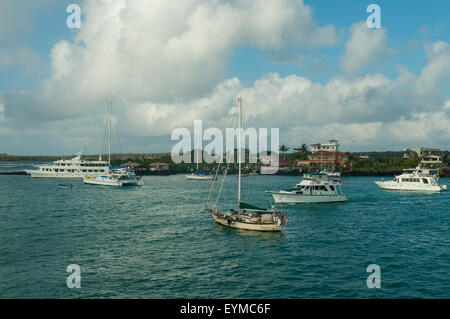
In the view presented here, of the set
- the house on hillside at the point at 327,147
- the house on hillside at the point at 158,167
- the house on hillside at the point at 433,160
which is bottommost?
the house on hillside at the point at 158,167

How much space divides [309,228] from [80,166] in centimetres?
10596

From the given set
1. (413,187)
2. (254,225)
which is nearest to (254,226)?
(254,225)

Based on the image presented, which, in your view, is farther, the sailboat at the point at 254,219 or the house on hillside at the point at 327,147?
the house on hillside at the point at 327,147

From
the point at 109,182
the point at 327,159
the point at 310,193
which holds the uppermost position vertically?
the point at 327,159

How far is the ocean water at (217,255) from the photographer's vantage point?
18.9 m

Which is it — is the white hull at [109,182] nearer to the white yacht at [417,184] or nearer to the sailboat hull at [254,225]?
the sailboat hull at [254,225]

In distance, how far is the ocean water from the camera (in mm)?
18891

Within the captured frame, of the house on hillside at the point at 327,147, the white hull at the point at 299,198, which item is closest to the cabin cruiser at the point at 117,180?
the white hull at the point at 299,198

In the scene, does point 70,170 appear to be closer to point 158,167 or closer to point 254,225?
point 158,167

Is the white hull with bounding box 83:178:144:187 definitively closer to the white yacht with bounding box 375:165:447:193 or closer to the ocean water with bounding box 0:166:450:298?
the ocean water with bounding box 0:166:450:298

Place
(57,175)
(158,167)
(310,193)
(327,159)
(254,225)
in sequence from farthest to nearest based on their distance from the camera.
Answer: (158,167)
(327,159)
(57,175)
(310,193)
(254,225)

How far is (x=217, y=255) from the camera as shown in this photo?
82.8 feet
